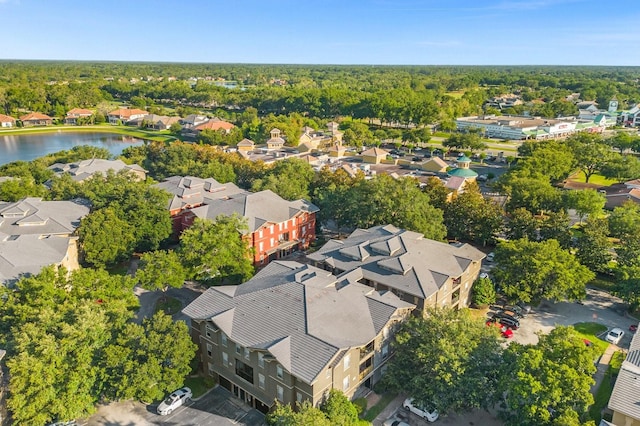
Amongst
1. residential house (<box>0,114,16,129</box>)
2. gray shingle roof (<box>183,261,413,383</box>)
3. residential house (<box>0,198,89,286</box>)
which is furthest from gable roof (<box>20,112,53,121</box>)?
gray shingle roof (<box>183,261,413,383</box>)

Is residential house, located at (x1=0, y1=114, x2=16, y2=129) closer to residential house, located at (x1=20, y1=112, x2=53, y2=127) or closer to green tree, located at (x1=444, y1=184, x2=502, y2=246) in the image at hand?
residential house, located at (x1=20, y1=112, x2=53, y2=127)

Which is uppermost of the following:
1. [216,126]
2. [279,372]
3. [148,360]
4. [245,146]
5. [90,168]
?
[216,126]

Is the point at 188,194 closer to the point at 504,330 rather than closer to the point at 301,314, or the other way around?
the point at 301,314

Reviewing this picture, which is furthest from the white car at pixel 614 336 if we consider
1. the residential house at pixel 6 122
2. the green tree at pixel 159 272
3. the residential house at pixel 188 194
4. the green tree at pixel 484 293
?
the residential house at pixel 6 122

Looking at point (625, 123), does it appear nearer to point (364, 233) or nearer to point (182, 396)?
point (364, 233)

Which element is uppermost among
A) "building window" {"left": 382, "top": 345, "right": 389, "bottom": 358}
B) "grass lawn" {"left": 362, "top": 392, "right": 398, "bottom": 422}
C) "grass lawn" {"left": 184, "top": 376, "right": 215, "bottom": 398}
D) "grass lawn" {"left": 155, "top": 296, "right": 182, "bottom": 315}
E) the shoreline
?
"building window" {"left": 382, "top": 345, "right": 389, "bottom": 358}

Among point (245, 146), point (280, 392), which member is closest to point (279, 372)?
point (280, 392)
